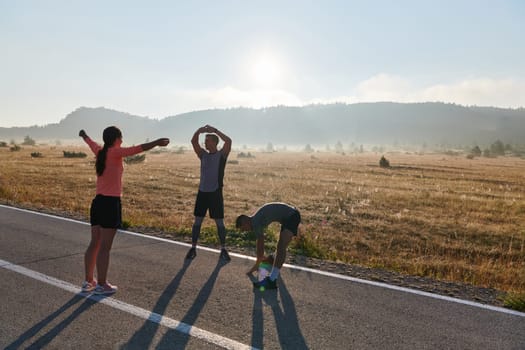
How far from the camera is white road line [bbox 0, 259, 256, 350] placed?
155 inches

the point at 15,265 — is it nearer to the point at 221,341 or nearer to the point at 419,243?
the point at 221,341

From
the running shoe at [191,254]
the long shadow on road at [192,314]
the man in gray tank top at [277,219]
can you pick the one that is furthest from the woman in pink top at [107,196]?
the running shoe at [191,254]

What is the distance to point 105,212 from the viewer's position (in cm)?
509

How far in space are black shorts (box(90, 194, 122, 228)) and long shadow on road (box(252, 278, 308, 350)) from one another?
214 cm

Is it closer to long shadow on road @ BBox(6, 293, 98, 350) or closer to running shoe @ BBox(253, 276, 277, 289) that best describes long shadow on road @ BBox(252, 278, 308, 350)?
running shoe @ BBox(253, 276, 277, 289)

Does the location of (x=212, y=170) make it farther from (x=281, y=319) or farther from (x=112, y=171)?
(x=281, y=319)

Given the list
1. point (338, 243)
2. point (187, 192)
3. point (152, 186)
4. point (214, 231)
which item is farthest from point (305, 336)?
point (152, 186)

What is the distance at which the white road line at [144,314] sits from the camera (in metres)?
3.94

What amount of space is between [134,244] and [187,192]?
10887mm

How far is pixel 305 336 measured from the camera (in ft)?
13.4

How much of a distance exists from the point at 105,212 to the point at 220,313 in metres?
1.99

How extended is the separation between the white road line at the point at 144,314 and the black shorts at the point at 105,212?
96 cm

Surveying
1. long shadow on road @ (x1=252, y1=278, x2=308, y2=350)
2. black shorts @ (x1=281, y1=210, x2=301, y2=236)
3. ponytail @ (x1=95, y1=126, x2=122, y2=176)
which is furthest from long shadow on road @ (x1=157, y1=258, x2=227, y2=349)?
ponytail @ (x1=95, y1=126, x2=122, y2=176)

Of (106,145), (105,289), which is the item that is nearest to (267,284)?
(105,289)
